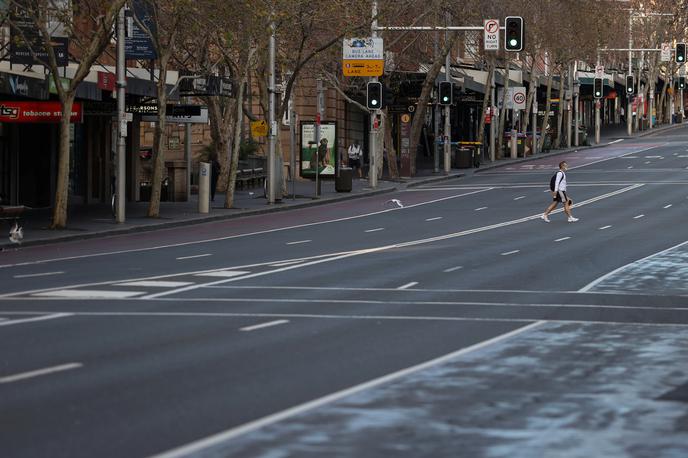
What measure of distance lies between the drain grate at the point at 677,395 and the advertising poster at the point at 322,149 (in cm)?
4708

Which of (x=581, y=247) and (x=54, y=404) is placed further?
(x=581, y=247)

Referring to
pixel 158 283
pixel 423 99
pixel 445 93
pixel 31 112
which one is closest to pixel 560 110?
pixel 423 99

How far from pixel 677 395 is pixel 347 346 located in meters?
4.45

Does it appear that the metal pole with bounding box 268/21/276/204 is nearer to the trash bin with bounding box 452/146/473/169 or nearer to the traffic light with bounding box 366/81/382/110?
the traffic light with bounding box 366/81/382/110

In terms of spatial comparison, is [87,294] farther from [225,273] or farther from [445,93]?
[445,93]

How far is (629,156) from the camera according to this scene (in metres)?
80.5

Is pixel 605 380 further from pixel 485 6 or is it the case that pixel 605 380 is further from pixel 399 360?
pixel 485 6

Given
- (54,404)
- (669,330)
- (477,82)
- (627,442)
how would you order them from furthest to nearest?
(477,82)
(669,330)
(54,404)
(627,442)

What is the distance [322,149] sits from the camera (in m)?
60.0

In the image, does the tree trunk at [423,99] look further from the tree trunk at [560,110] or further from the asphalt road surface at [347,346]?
the asphalt road surface at [347,346]

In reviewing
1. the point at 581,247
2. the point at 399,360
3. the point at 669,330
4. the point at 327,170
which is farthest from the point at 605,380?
the point at 327,170

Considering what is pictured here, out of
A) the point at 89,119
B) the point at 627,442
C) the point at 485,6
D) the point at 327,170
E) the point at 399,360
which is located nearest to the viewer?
the point at 627,442

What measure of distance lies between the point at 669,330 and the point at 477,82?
67.9 metres

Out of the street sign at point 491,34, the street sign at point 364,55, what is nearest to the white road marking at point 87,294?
the street sign at point 491,34
